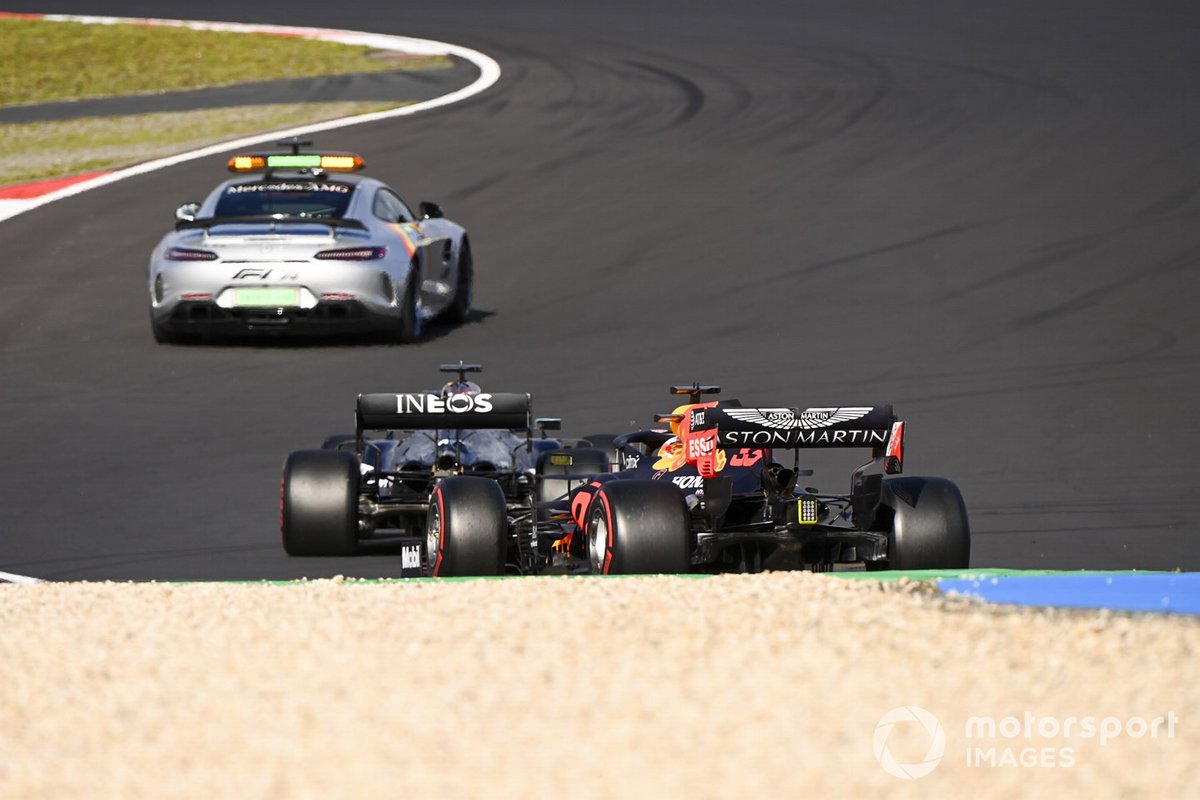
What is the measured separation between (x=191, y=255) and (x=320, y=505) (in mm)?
6544

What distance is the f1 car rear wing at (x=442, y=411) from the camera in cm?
1167

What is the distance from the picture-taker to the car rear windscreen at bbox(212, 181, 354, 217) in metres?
17.7

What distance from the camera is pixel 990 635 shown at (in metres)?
7.54

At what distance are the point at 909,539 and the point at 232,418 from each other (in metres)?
6.40

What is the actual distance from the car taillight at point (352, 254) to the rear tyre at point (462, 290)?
1.56 meters

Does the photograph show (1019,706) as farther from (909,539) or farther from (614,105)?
(614,105)

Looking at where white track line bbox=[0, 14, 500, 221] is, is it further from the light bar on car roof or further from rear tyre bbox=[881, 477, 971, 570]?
rear tyre bbox=[881, 477, 971, 570]

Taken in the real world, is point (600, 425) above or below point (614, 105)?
below

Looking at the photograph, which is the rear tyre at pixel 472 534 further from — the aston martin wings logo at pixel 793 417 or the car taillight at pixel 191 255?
the car taillight at pixel 191 255

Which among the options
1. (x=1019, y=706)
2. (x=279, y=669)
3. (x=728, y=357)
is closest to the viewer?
(x=1019, y=706)

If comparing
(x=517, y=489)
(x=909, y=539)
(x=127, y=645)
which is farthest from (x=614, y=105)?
(x=127, y=645)

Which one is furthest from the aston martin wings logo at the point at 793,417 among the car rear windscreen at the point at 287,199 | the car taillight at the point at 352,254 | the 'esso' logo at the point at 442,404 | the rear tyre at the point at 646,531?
the car rear windscreen at the point at 287,199

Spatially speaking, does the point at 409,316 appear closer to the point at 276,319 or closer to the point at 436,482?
the point at 276,319

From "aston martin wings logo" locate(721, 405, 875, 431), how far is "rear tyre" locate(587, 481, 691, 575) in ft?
1.42
